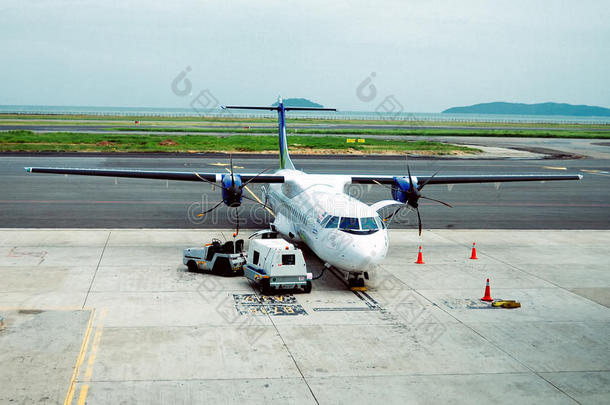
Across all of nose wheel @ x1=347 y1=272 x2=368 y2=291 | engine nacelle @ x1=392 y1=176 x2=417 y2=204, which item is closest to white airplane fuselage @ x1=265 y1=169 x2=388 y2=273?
nose wheel @ x1=347 y1=272 x2=368 y2=291

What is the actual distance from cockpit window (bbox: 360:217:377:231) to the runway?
11897mm

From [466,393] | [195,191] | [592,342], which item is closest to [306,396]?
[466,393]

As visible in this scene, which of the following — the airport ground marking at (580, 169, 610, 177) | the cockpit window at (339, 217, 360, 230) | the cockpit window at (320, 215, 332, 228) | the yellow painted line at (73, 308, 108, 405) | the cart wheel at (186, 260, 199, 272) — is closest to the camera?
the yellow painted line at (73, 308, 108, 405)

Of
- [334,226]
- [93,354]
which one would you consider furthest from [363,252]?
[93,354]

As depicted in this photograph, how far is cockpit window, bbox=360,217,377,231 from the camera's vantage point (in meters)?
18.8

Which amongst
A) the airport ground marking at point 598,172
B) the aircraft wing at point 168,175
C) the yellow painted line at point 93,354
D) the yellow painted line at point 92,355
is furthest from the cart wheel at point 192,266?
the airport ground marking at point 598,172

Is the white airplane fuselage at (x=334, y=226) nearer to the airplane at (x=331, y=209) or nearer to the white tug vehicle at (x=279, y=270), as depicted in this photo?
the airplane at (x=331, y=209)

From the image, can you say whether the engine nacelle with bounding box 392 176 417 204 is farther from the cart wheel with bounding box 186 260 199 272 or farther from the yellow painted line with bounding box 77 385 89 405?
the yellow painted line with bounding box 77 385 89 405

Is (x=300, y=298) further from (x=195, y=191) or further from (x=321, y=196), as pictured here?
(x=195, y=191)

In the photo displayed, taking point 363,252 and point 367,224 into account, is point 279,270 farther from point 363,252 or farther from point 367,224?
point 367,224

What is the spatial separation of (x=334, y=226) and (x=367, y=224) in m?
1.06

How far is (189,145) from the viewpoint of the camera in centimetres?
7238

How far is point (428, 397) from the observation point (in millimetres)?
11586

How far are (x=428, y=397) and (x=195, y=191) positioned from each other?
31002 mm
